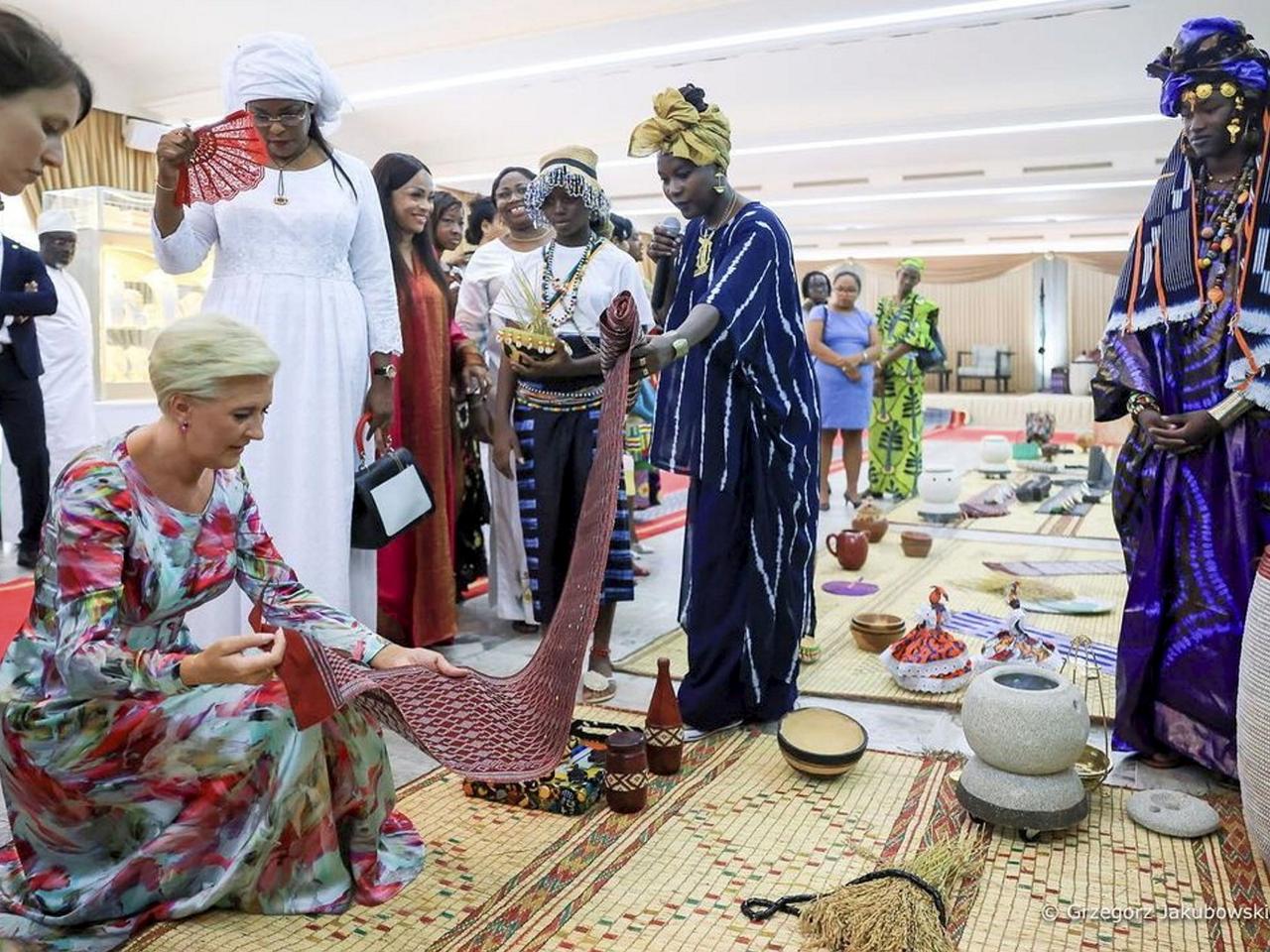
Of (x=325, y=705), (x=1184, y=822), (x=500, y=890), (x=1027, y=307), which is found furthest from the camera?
(x=1027, y=307)

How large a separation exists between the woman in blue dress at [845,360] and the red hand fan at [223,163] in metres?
4.51

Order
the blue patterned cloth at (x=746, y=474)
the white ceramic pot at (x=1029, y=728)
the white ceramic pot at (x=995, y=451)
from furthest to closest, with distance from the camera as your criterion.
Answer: the white ceramic pot at (x=995, y=451) → the blue patterned cloth at (x=746, y=474) → the white ceramic pot at (x=1029, y=728)

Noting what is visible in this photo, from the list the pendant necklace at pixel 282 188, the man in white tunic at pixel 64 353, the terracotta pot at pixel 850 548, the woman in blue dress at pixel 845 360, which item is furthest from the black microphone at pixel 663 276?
the man in white tunic at pixel 64 353

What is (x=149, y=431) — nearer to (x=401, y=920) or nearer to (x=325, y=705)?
(x=325, y=705)

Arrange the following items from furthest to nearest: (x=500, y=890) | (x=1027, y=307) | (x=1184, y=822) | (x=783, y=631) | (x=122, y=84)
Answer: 1. (x=1027, y=307)
2. (x=122, y=84)
3. (x=783, y=631)
4. (x=1184, y=822)
5. (x=500, y=890)

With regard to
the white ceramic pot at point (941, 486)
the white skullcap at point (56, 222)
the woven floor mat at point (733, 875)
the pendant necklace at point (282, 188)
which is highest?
the white skullcap at point (56, 222)

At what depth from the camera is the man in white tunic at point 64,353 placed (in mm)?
5430

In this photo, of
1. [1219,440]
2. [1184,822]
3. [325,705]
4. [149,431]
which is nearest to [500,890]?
[325,705]

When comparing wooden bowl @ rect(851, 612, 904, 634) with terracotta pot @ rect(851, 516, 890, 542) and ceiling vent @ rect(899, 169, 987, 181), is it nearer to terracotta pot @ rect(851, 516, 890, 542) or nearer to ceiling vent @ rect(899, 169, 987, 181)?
terracotta pot @ rect(851, 516, 890, 542)

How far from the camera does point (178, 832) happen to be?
1.77 metres

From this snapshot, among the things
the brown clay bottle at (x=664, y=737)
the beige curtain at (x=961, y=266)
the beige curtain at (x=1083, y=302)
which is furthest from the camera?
the beige curtain at (x=961, y=266)

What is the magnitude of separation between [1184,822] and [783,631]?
3.40 feet

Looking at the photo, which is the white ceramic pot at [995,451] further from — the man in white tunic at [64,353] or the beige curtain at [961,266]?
the beige curtain at [961,266]

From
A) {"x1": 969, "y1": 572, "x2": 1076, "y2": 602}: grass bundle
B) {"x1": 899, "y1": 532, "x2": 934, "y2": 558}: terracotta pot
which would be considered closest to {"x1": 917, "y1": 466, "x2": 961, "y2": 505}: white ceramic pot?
{"x1": 899, "y1": 532, "x2": 934, "y2": 558}: terracotta pot
